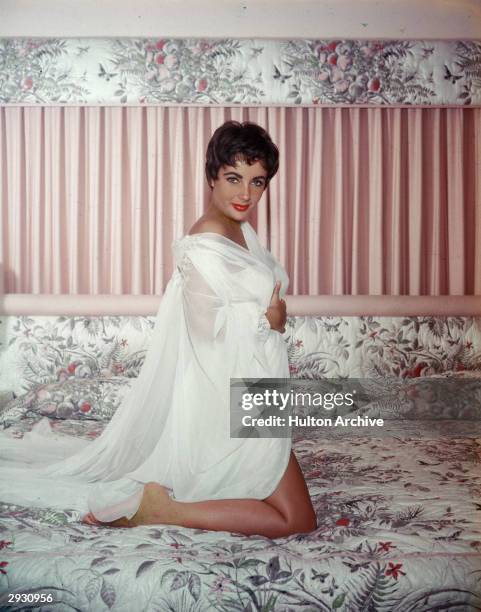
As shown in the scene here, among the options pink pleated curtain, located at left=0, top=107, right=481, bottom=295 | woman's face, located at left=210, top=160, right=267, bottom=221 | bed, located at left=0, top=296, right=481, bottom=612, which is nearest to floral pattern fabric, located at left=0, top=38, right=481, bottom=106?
pink pleated curtain, located at left=0, top=107, right=481, bottom=295

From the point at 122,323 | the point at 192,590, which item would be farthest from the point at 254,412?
the point at 122,323

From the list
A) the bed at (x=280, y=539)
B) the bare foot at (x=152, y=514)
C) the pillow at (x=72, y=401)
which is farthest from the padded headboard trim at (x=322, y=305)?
the bare foot at (x=152, y=514)

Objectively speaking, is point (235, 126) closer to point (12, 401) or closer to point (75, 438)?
point (75, 438)

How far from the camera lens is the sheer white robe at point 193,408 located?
1.35 meters

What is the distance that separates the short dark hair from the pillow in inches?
38.1

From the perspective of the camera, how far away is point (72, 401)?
213 cm

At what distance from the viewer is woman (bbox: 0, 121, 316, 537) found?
1.31 m

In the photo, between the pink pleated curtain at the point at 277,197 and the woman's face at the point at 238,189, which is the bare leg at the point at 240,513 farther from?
the pink pleated curtain at the point at 277,197

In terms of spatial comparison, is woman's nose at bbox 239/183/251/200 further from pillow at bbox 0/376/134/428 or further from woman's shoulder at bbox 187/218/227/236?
pillow at bbox 0/376/134/428

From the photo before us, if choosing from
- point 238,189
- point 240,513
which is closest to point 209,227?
point 238,189

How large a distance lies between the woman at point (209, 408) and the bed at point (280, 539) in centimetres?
6

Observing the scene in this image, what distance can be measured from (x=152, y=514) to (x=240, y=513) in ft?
0.66

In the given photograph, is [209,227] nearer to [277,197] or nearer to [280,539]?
[280,539]

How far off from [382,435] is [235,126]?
1.17 metres
